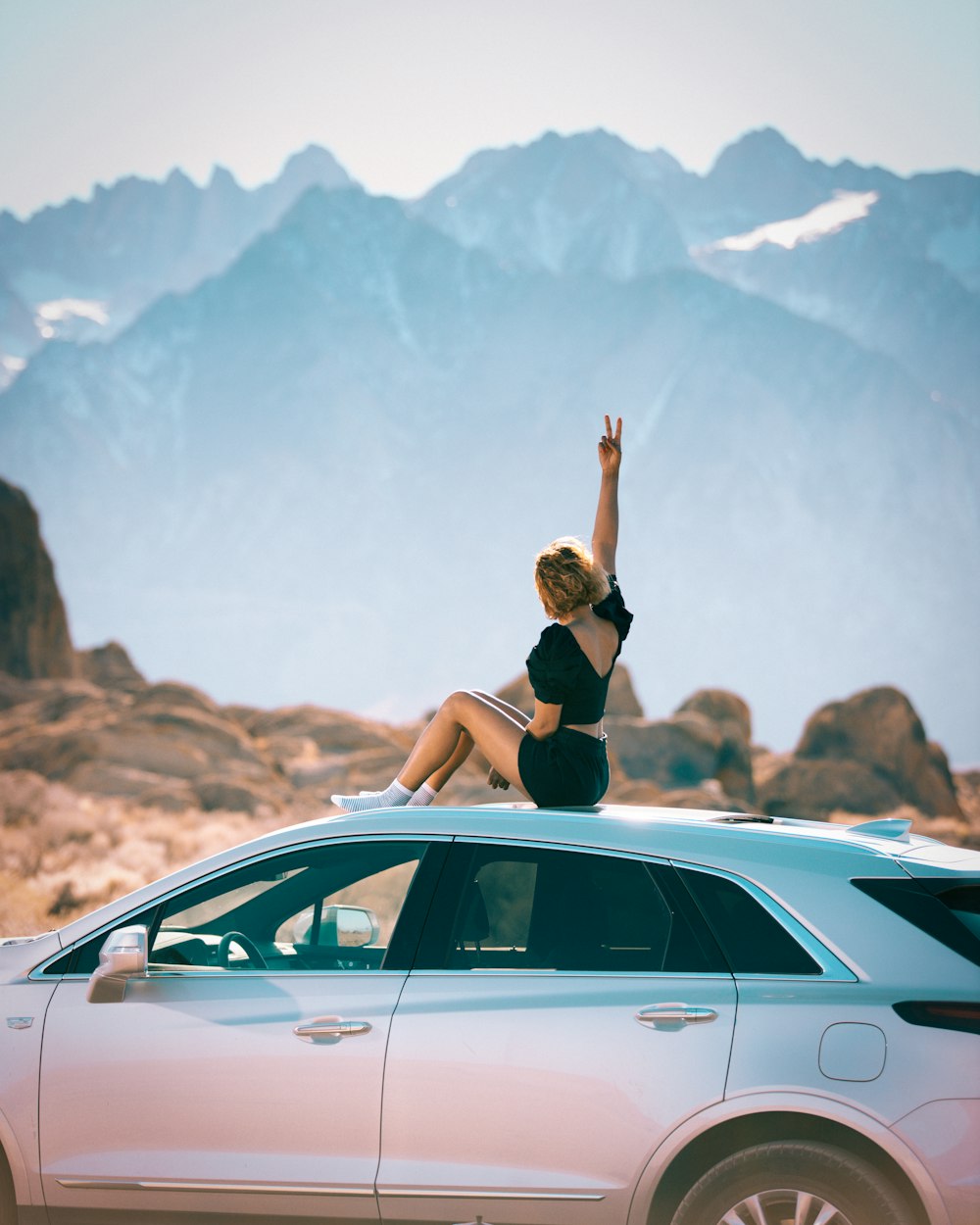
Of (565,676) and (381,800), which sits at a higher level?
(565,676)

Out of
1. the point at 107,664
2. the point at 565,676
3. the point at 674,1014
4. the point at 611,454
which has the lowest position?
the point at 674,1014

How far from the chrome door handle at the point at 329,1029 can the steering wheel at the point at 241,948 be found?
0.45 m

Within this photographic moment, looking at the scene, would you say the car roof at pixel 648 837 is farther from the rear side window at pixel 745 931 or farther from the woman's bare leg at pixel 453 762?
the woman's bare leg at pixel 453 762

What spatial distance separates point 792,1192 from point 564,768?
6.24ft

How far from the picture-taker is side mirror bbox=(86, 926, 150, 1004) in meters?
3.70

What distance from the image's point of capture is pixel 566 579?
17.1ft

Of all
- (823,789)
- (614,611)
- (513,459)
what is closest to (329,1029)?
(614,611)

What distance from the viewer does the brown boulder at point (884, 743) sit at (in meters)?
36.3

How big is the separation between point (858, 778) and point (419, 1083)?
32872mm

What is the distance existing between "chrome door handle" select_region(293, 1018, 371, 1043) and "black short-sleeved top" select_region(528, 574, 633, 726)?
1787 mm

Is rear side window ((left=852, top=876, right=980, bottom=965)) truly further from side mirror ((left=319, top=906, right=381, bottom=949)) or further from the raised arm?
the raised arm

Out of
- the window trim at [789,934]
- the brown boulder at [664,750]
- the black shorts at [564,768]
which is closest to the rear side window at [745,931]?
the window trim at [789,934]

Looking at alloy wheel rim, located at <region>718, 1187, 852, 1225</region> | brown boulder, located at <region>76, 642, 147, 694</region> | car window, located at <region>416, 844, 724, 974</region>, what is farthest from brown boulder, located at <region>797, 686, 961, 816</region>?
alloy wheel rim, located at <region>718, 1187, 852, 1225</region>

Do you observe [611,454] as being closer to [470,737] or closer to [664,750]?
[470,737]
